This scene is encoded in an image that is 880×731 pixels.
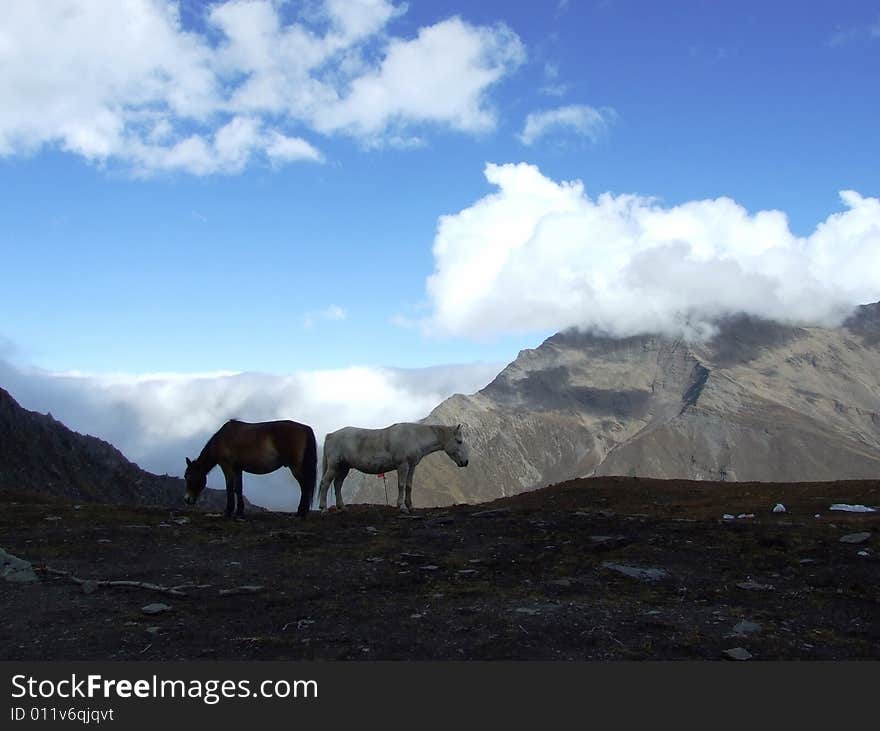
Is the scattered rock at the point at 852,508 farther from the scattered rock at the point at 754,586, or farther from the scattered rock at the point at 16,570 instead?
the scattered rock at the point at 16,570

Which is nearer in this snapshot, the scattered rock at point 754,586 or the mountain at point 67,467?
the scattered rock at point 754,586

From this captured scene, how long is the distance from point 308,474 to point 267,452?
4.35ft

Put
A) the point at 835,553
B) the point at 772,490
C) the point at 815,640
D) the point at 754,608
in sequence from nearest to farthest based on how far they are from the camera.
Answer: the point at 815,640, the point at 754,608, the point at 835,553, the point at 772,490

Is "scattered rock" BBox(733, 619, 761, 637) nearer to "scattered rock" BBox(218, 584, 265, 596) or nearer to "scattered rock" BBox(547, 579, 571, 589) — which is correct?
"scattered rock" BBox(547, 579, 571, 589)

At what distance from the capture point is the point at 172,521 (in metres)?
21.7

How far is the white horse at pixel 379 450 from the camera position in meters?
24.5

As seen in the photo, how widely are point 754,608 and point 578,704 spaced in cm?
501

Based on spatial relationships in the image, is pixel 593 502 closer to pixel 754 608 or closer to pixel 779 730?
pixel 754 608

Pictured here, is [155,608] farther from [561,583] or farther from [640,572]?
[640,572]

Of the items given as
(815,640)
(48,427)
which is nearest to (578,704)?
(815,640)

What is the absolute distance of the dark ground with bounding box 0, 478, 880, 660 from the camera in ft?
31.4

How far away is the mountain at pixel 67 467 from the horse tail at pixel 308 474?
36.3 metres

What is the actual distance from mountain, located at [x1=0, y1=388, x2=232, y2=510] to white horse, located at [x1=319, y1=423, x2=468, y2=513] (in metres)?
34.4

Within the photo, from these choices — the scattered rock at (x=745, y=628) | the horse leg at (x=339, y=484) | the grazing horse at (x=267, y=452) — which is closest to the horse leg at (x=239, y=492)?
the grazing horse at (x=267, y=452)
